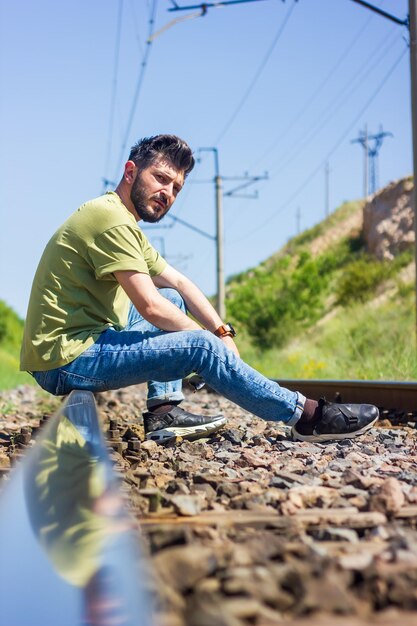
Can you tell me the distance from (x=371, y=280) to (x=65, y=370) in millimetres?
36726

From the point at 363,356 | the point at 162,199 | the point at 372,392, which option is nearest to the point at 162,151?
the point at 162,199

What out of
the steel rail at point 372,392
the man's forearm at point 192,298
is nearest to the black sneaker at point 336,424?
the man's forearm at point 192,298

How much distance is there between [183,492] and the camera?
268 cm

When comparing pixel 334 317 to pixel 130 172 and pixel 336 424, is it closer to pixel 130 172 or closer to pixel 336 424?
pixel 130 172

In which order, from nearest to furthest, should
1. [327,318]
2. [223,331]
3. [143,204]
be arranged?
[143,204], [223,331], [327,318]

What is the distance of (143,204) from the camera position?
4.34m

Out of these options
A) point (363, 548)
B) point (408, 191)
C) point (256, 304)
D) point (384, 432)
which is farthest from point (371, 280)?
point (363, 548)

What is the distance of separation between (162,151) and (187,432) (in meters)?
1.51

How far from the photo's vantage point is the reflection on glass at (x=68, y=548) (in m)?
1.28

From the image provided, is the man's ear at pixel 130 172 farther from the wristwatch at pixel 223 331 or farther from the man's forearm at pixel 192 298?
the wristwatch at pixel 223 331

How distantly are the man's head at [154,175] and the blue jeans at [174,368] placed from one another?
69 cm

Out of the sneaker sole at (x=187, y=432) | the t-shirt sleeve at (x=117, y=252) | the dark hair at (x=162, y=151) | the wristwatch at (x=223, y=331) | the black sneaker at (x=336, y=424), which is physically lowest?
the sneaker sole at (x=187, y=432)

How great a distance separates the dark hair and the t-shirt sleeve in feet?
1.68

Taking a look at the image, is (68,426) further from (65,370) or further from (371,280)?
(371,280)
